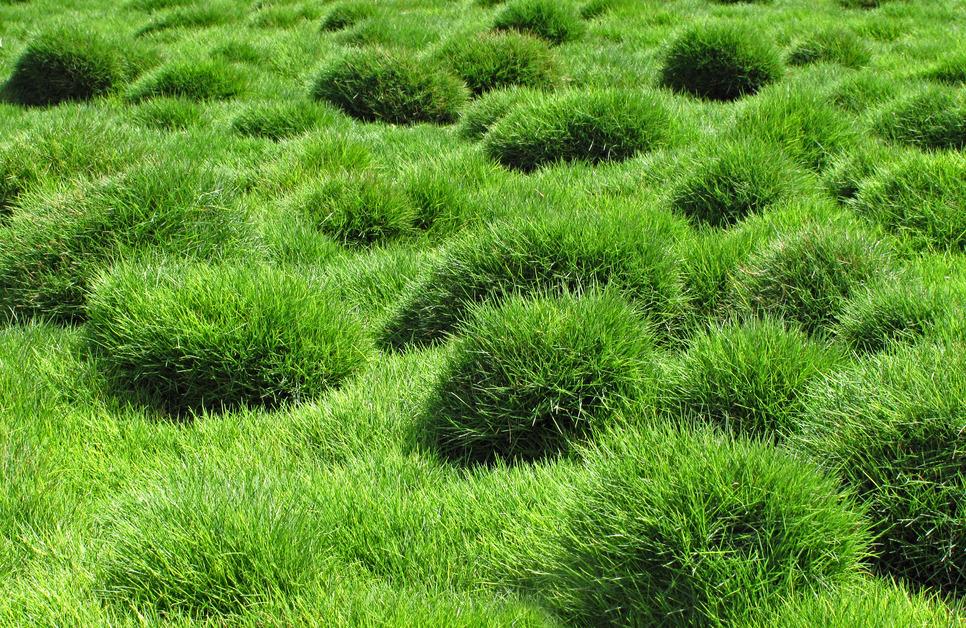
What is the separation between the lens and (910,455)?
219 cm

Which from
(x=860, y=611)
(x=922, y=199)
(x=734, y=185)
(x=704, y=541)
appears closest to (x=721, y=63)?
(x=734, y=185)

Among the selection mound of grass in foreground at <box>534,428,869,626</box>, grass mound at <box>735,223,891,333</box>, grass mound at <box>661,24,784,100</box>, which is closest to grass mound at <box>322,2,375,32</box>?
grass mound at <box>661,24,784,100</box>

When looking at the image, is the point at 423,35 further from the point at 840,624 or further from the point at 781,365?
the point at 840,624

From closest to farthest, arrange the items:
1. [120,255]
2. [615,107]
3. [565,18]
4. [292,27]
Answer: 1. [120,255]
2. [615,107]
3. [565,18]
4. [292,27]

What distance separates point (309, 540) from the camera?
216 centimetres

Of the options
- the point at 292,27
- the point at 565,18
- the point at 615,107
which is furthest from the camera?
the point at 292,27

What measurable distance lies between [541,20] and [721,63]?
1.95 metres

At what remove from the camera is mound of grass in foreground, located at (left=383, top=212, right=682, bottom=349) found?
334 centimetres

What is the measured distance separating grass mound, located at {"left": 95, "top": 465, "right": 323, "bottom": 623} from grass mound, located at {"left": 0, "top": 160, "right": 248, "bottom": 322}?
168 centimetres

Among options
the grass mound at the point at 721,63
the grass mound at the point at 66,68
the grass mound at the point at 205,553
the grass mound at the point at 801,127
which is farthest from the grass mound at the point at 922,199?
the grass mound at the point at 66,68

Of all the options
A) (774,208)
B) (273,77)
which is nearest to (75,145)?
(273,77)

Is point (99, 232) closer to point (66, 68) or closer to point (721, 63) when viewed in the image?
point (66, 68)

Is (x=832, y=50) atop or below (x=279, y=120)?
atop

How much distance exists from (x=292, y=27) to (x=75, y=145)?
439 cm
